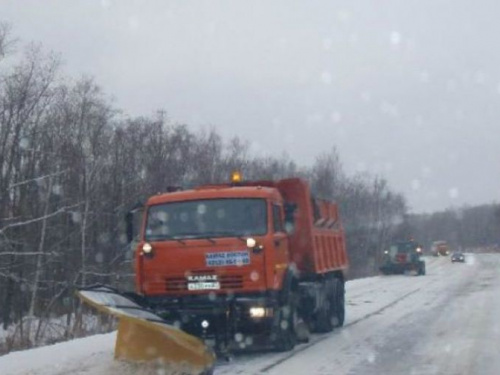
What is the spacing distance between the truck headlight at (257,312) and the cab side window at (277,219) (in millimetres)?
1342

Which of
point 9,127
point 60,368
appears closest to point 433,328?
point 60,368

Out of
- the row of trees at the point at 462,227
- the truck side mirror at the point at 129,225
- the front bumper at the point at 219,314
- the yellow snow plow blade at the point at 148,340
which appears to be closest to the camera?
the yellow snow plow blade at the point at 148,340

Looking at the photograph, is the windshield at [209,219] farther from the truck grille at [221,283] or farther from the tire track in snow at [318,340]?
the tire track in snow at [318,340]

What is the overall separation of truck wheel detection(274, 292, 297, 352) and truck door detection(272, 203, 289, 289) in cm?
55

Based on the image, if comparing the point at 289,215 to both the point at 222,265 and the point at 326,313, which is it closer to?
the point at 222,265

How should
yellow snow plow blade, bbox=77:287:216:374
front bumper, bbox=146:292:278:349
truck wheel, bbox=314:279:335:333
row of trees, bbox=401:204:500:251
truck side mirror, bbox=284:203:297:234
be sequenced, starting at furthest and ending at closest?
row of trees, bbox=401:204:500:251, truck wheel, bbox=314:279:335:333, truck side mirror, bbox=284:203:297:234, front bumper, bbox=146:292:278:349, yellow snow plow blade, bbox=77:287:216:374

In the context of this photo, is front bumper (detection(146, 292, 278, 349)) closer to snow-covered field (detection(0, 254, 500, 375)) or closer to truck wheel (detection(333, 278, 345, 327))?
snow-covered field (detection(0, 254, 500, 375))

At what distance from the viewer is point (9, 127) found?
40.8 metres

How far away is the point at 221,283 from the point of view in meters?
14.4

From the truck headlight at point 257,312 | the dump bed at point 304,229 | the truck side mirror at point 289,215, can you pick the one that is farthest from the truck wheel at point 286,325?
the dump bed at point 304,229

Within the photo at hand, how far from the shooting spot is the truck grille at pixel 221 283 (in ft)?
47.1

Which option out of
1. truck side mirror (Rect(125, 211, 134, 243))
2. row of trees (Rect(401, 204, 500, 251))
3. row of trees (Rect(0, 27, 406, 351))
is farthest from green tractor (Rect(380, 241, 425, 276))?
row of trees (Rect(401, 204, 500, 251))

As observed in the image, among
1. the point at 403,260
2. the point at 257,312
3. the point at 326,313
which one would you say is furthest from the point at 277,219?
the point at 403,260

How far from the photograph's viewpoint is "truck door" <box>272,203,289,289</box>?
14703 mm
